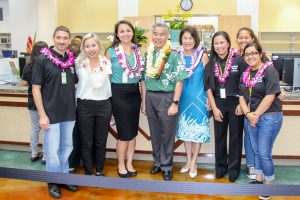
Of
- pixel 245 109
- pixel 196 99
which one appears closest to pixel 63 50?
pixel 196 99

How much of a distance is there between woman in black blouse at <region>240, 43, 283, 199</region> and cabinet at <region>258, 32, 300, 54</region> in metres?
7.97

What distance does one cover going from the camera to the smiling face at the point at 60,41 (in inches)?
113

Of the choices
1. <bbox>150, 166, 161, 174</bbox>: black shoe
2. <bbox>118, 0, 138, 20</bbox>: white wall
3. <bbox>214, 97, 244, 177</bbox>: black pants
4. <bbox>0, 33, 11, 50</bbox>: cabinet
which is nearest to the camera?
<bbox>214, 97, 244, 177</bbox>: black pants

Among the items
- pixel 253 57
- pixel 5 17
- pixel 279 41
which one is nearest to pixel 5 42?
pixel 5 17

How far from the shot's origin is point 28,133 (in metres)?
4.36

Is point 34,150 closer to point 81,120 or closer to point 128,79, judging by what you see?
point 81,120

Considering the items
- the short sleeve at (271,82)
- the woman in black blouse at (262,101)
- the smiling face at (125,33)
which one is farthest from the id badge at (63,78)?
the short sleeve at (271,82)

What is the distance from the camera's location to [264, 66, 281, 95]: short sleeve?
279cm

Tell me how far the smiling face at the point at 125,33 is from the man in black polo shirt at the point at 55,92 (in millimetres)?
527

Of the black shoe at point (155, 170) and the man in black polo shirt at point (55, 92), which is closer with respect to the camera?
the man in black polo shirt at point (55, 92)

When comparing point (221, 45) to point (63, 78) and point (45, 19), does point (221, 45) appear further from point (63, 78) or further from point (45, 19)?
point (45, 19)

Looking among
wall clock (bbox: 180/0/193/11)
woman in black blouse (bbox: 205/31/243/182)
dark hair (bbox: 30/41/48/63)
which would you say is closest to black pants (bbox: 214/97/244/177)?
woman in black blouse (bbox: 205/31/243/182)

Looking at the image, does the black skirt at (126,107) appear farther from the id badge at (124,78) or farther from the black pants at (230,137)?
the black pants at (230,137)

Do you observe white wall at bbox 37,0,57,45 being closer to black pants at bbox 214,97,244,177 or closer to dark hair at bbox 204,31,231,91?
dark hair at bbox 204,31,231,91
